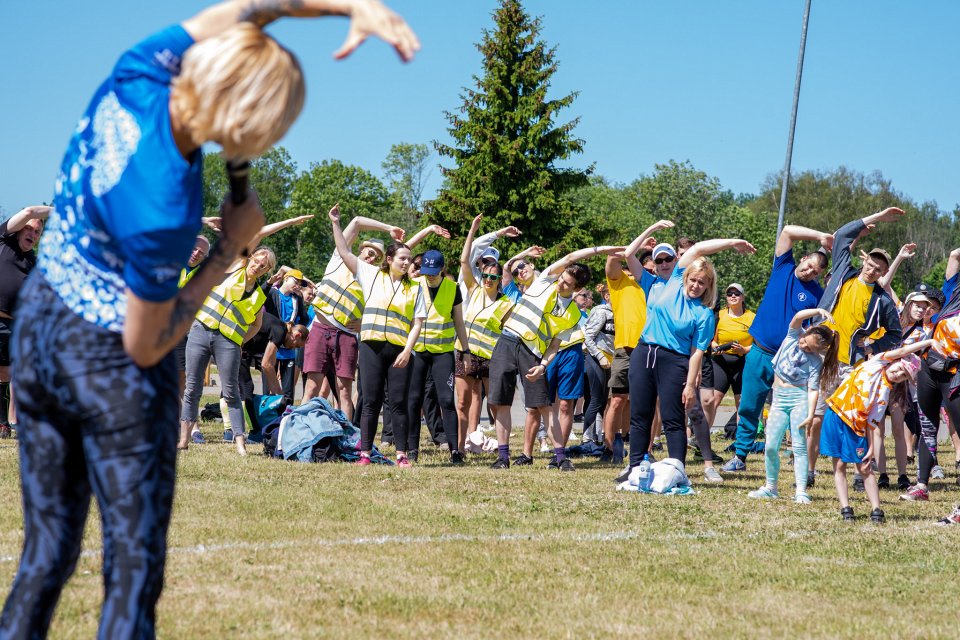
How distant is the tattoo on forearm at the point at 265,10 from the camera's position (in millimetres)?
2703

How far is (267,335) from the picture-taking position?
556 inches

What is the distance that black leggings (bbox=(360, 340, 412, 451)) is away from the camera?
10953 mm

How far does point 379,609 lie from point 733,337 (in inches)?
385

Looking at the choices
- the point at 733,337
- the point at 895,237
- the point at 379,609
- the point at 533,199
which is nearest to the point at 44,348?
the point at 379,609

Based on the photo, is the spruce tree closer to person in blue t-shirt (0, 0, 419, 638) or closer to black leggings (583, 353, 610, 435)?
black leggings (583, 353, 610, 435)

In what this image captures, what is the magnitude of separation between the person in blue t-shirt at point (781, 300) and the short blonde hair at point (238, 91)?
8.23 m

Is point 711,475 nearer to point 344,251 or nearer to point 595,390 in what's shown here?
point 595,390

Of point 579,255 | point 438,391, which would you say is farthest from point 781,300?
point 438,391

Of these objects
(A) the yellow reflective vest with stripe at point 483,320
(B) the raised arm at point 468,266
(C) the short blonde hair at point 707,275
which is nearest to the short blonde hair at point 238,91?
(C) the short blonde hair at point 707,275

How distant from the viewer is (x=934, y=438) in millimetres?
10219

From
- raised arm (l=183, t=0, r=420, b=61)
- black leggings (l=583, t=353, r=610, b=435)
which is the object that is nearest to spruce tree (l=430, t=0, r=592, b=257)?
black leggings (l=583, t=353, r=610, b=435)

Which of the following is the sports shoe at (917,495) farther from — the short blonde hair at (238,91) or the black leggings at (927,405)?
the short blonde hair at (238,91)

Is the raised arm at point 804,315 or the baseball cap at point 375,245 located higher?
the baseball cap at point 375,245

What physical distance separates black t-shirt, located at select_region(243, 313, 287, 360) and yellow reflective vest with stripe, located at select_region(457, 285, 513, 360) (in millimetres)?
2717
